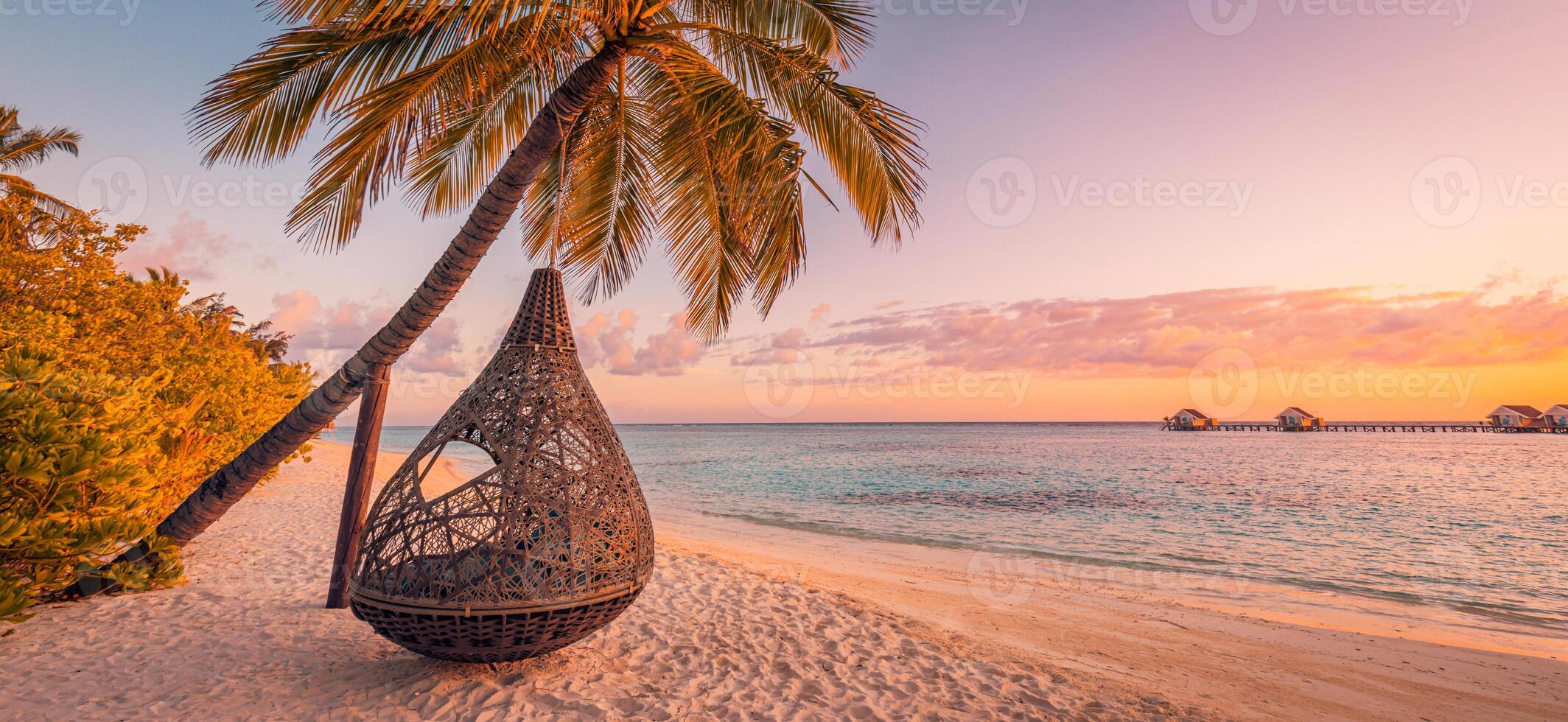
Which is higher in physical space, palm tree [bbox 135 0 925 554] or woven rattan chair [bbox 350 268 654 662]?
palm tree [bbox 135 0 925 554]

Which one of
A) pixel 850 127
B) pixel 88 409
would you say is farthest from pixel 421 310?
pixel 850 127

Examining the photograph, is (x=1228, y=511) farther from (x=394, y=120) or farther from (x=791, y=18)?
(x=394, y=120)

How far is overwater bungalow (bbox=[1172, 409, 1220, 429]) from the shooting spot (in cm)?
9325

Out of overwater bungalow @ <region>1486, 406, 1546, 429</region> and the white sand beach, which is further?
overwater bungalow @ <region>1486, 406, 1546, 429</region>

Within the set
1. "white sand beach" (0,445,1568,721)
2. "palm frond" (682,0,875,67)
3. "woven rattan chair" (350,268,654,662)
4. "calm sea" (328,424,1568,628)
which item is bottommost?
"calm sea" (328,424,1568,628)

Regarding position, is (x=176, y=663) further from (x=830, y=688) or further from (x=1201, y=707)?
(x=1201, y=707)

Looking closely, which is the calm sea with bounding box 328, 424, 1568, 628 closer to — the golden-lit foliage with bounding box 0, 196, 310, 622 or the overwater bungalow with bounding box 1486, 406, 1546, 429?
the golden-lit foliage with bounding box 0, 196, 310, 622

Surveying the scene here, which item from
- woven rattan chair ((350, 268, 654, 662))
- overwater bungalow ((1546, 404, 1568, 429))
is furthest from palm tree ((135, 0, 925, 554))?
overwater bungalow ((1546, 404, 1568, 429))

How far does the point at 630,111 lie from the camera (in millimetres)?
5770

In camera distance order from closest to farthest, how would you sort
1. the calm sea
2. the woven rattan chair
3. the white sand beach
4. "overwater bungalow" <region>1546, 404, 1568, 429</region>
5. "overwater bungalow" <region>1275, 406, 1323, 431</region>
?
1. the woven rattan chair
2. the white sand beach
3. the calm sea
4. "overwater bungalow" <region>1546, 404, 1568, 429</region>
5. "overwater bungalow" <region>1275, 406, 1323, 431</region>

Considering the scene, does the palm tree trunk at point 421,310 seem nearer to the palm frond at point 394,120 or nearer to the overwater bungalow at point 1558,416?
the palm frond at point 394,120

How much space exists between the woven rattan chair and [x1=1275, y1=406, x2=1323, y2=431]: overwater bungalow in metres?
105

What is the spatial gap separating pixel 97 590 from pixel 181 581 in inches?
22.8

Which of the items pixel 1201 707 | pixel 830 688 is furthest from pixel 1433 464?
pixel 830 688
